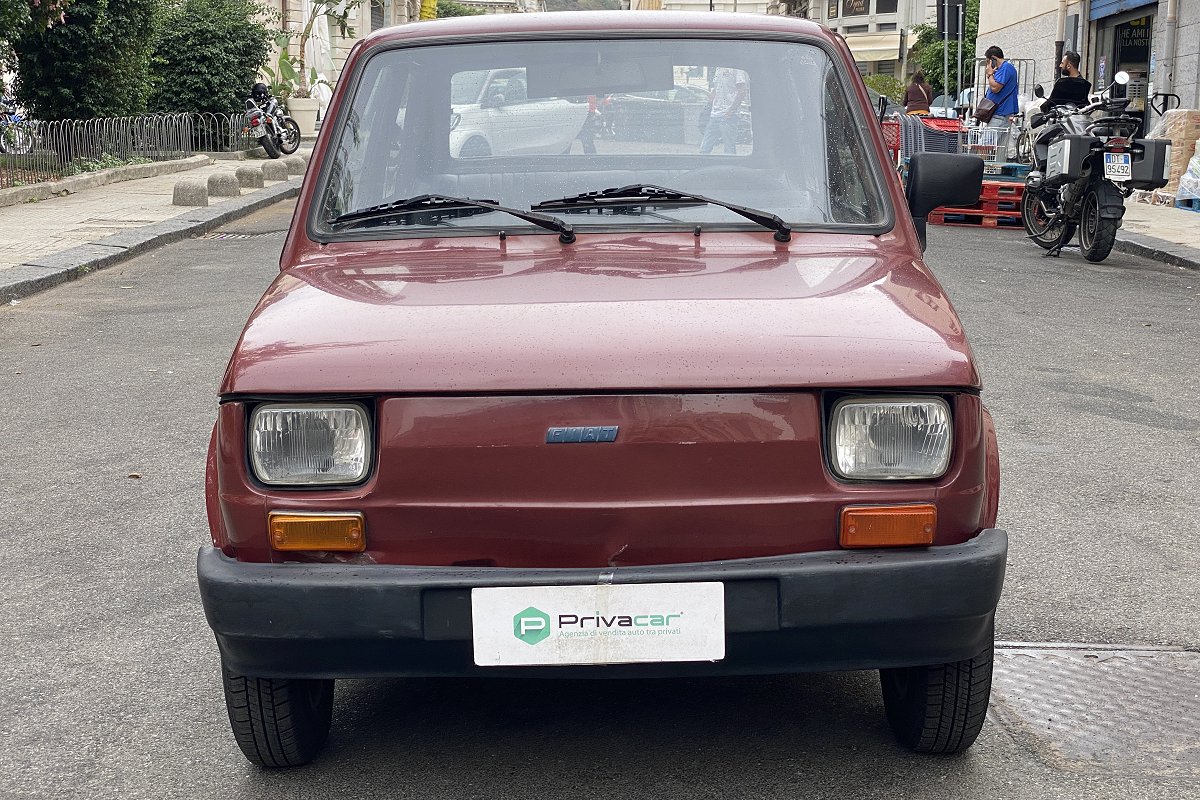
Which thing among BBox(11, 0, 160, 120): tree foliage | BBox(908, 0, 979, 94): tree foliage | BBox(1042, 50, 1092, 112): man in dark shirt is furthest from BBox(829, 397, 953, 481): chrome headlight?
BBox(908, 0, 979, 94): tree foliage

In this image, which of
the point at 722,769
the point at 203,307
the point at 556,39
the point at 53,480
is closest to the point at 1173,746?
the point at 722,769

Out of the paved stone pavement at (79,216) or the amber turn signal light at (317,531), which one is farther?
the paved stone pavement at (79,216)

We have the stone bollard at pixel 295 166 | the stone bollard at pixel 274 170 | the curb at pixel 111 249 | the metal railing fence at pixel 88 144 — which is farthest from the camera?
the stone bollard at pixel 295 166

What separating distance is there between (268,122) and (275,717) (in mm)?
25934

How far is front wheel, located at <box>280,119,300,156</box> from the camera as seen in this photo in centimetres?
2856

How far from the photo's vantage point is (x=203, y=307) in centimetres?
1069

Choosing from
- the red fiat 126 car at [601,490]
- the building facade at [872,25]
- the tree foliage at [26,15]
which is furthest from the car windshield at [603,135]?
the building facade at [872,25]

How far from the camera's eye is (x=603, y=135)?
3826 millimetres

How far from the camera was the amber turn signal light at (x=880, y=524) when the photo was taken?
8.98ft

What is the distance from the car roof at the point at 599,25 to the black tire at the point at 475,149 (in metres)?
0.37

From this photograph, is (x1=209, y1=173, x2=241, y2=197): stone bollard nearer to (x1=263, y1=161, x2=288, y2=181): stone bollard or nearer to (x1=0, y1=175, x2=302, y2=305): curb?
(x1=0, y1=175, x2=302, y2=305): curb

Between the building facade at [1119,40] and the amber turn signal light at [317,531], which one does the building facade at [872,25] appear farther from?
the amber turn signal light at [317,531]

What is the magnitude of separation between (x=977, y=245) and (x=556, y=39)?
11290mm

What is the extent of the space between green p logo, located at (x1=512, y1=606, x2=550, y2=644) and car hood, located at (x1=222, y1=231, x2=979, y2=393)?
1.35 feet
